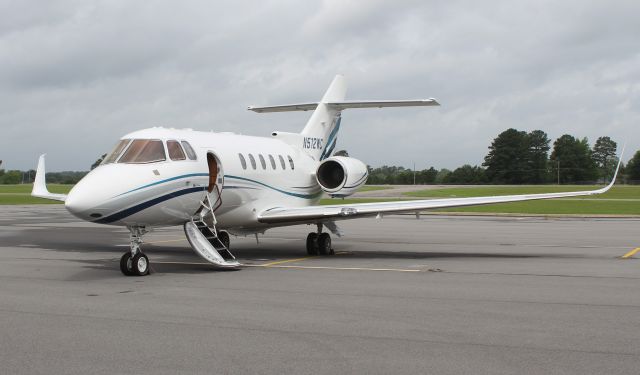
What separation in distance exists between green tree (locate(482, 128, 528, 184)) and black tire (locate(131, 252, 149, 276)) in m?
134

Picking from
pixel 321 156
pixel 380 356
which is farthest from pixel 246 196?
pixel 380 356

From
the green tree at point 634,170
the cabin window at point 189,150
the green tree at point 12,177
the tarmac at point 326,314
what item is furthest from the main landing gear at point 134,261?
the green tree at point 12,177

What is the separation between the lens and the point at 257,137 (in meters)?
18.4

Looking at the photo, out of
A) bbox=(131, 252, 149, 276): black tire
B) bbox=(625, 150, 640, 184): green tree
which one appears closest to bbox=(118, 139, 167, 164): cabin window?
bbox=(131, 252, 149, 276): black tire

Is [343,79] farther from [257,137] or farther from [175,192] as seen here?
[175,192]

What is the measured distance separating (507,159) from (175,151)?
449 ft

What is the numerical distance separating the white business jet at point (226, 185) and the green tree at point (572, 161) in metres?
136

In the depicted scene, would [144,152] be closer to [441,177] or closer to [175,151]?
[175,151]

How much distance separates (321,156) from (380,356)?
15.5m

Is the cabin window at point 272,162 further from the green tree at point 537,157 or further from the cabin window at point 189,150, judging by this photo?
the green tree at point 537,157

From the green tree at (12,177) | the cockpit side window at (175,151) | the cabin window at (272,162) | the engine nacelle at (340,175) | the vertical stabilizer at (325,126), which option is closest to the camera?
the cockpit side window at (175,151)

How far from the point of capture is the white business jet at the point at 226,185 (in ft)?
41.8

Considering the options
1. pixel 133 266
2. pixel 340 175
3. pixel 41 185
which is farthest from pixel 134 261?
pixel 41 185

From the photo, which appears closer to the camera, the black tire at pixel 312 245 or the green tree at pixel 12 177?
the black tire at pixel 312 245
